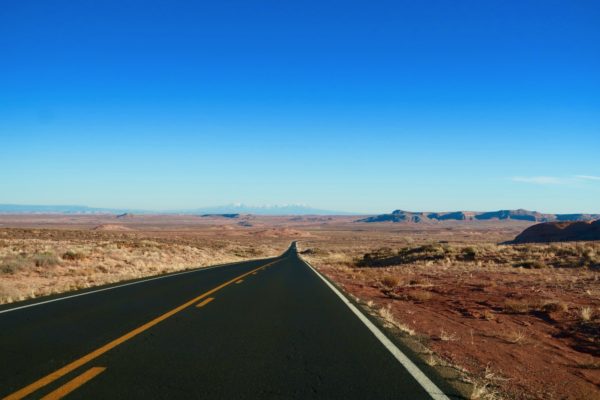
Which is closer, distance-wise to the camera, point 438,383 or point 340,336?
point 438,383

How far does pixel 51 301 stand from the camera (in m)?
11.7

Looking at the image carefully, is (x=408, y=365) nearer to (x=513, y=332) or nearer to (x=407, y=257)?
(x=513, y=332)

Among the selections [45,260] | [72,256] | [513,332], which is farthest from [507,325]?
[72,256]

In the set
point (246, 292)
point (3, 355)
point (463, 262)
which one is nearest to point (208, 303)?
point (246, 292)

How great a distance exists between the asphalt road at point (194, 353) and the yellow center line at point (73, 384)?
11 millimetres

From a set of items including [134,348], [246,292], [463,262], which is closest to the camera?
[134,348]

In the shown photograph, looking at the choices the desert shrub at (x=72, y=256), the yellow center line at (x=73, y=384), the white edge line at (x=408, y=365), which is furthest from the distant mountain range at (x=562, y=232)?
the yellow center line at (x=73, y=384)

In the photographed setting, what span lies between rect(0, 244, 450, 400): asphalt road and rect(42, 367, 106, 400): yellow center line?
0.04 ft

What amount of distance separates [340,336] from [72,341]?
170 inches

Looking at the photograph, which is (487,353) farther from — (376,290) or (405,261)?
(405,261)

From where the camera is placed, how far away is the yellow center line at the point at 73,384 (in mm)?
4586

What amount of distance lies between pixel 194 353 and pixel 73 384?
68.7 inches

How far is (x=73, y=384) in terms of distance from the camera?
496 centimetres

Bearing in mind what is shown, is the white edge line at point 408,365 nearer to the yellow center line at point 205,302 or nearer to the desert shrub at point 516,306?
the yellow center line at point 205,302
